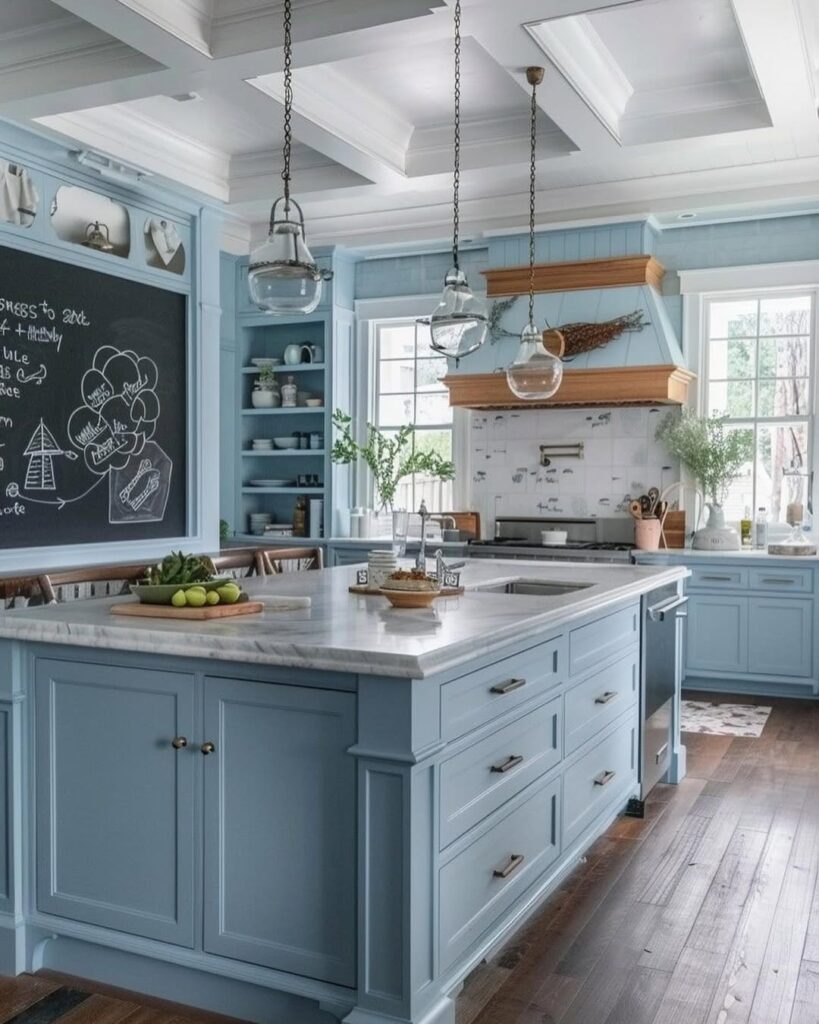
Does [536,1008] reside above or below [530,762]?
below

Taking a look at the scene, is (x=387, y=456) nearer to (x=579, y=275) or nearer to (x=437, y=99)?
(x=579, y=275)

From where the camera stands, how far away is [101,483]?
221 inches

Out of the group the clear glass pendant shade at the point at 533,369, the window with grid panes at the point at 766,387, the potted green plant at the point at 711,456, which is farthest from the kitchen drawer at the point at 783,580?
the clear glass pendant shade at the point at 533,369

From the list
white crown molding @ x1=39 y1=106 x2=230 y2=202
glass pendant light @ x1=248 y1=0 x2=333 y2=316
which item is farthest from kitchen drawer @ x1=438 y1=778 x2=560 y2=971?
white crown molding @ x1=39 y1=106 x2=230 y2=202

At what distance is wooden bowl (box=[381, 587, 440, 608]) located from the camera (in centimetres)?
305

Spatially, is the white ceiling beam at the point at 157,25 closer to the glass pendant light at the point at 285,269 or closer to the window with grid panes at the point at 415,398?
the glass pendant light at the point at 285,269

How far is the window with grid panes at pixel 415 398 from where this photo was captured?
7.87 meters

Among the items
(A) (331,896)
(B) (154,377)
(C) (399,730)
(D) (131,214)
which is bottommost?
(A) (331,896)

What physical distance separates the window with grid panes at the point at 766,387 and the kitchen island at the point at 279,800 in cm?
430

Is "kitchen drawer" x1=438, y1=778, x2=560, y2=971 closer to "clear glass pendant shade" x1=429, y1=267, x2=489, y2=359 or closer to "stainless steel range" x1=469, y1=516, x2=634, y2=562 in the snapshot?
"clear glass pendant shade" x1=429, y1=267, x2=489, y2=359

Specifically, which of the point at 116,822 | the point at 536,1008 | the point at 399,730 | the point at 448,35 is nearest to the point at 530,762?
the point at 536,1008

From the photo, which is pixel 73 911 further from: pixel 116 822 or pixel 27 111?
pixel 27 111

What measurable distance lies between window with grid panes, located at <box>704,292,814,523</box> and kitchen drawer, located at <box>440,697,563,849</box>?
427 cm

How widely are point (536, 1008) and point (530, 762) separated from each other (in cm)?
65
